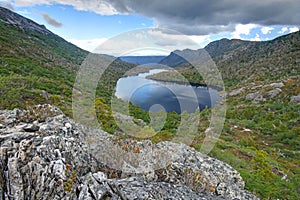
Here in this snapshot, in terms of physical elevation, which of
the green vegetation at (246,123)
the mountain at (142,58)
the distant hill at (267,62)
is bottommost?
the green vegetation at (246,123)

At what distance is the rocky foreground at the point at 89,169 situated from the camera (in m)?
5.71

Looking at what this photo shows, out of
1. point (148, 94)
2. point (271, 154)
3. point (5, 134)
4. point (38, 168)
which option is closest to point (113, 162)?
point (38, 168)

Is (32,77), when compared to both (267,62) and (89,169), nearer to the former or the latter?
(89,169)

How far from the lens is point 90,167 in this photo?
752cm

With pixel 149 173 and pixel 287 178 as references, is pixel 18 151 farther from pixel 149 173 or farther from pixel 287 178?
pixel 287 178

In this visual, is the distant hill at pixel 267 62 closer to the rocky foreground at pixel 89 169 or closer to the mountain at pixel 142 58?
the mountain at pixel 142 58

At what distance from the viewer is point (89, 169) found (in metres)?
7.49

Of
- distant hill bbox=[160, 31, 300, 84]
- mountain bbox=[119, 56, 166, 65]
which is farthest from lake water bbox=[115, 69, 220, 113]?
distant hill bbox=[160, 31, 300, 84]

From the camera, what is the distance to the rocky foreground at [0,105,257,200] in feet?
18.7

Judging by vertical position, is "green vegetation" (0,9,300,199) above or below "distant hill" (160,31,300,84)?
below

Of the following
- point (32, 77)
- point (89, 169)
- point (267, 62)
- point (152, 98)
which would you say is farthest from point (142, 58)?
point (267, 62)

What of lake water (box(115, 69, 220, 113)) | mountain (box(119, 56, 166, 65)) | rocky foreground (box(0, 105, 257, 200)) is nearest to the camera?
rocky foreground (box(0, 105, 257, 200))

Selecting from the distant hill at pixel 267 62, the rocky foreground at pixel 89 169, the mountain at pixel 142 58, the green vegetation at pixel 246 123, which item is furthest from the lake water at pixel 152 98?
the rocky foreground at pixel 89 169

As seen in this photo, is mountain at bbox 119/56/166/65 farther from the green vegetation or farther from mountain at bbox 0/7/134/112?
the green vegetation
